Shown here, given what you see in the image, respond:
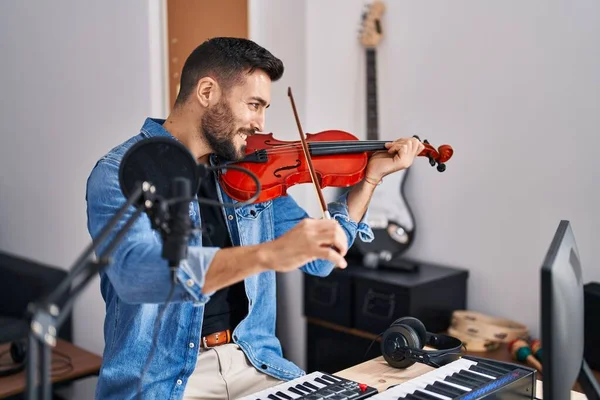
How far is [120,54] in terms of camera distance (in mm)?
3105

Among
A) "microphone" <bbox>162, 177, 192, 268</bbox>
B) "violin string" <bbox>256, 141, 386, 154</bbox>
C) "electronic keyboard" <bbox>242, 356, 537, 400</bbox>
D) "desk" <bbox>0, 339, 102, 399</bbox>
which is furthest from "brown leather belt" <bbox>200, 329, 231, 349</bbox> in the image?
"desk" <bbox>0, 339, 102, 399</bbox>

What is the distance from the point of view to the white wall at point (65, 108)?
3057 millimetres

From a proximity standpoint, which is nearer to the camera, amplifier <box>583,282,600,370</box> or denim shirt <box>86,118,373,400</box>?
denim shirt <box>86,118,373,400</box>

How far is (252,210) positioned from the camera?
1783mm

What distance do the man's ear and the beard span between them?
18 mm

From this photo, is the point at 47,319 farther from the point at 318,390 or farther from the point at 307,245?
the point at 318,390

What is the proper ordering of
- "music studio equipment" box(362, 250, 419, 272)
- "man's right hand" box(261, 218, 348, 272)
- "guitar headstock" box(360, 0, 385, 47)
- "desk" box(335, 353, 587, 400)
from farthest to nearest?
"guitar headstock" box(360, 0, 385, 47), "music studio equipment" box(362, 250, 419, 272), "desk" box(335, 353, 587, 400), "man's right hand" box(261, 218, 348, 272)

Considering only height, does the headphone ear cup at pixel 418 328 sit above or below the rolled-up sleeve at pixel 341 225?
below

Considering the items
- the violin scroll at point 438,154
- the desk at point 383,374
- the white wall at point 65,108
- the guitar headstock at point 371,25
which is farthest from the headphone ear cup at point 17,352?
the guitar headstock at point 371,25

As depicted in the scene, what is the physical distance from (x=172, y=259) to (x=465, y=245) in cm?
225

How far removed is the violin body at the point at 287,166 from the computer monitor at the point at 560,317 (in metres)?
0.71

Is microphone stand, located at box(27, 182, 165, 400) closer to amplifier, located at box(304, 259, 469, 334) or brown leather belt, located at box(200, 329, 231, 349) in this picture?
brown leather belt, located at box(200, 329, 231, 349)

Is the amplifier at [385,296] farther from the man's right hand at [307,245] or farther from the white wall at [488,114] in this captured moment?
the man's right hand at [307,245]

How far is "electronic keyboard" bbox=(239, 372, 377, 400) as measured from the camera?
127 cm
